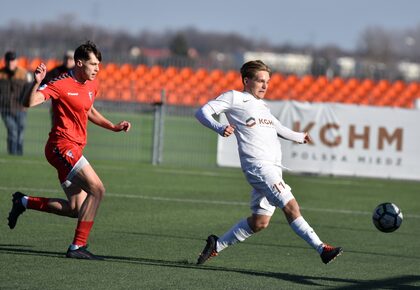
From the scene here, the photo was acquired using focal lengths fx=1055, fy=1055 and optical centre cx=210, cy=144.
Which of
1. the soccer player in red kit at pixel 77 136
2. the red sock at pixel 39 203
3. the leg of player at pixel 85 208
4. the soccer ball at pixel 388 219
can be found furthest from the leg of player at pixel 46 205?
the soccer ball at pixel 388 219

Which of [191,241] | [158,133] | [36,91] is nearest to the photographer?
[36,91]

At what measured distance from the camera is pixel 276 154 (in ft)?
32.9

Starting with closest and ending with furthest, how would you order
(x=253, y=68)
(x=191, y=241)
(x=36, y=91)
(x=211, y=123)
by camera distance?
(x=211, y=123)
(x=36, y=91)
(x=253, y=68)
(x=191, y=241)

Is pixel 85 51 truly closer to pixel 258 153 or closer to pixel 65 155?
pixel 65 155

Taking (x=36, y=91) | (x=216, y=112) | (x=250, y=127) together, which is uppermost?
(x=36, y=91)

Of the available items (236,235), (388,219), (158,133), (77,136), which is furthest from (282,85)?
A: (77,136)

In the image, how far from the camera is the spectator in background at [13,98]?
22.5 m

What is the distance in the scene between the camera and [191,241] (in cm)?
1209

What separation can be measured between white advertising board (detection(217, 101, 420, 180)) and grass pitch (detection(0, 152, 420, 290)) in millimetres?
2249

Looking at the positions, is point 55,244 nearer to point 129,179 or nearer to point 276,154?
point 276,154

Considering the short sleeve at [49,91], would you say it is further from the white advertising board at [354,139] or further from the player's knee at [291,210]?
the white advertising board at [354,139]

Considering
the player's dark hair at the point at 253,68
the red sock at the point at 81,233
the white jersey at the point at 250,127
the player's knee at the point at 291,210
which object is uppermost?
the player's dark hair at the point at 253,68

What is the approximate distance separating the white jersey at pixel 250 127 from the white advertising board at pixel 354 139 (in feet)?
41.5

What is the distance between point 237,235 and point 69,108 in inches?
→ 80.1
